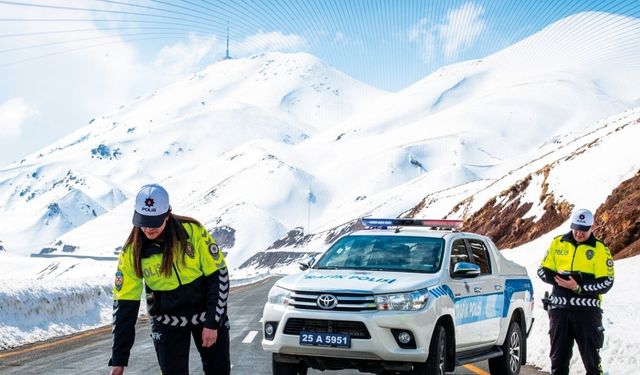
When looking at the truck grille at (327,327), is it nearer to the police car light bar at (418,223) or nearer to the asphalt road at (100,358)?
the asphalt road at (100,358)

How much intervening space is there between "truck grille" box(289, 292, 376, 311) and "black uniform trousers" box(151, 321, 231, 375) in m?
2.38

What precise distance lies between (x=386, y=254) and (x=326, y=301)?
1.59m

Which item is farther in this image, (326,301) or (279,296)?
(279,296)

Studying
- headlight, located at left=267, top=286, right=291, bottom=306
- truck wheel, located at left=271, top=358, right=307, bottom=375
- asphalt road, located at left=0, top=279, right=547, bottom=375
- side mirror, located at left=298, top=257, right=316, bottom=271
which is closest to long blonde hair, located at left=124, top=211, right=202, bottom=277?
headlight, located at left=267, top=286, right=291, bottom=306

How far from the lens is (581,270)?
9195 mm

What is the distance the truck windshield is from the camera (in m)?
9.28

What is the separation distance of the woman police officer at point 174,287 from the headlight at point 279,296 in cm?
264

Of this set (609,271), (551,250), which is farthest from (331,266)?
(609,271)

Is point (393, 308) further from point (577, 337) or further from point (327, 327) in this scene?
point (577, 337)

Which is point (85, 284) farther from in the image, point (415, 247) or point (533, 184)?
point (533, 184)

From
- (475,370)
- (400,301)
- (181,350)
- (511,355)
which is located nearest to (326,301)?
(400,301)

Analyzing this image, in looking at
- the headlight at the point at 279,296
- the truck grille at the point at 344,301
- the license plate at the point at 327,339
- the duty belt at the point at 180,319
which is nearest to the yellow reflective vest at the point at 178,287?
the duty belt at the point at 180,319

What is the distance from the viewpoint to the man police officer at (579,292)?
902 centimetres

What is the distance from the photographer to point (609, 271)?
9156 mm
